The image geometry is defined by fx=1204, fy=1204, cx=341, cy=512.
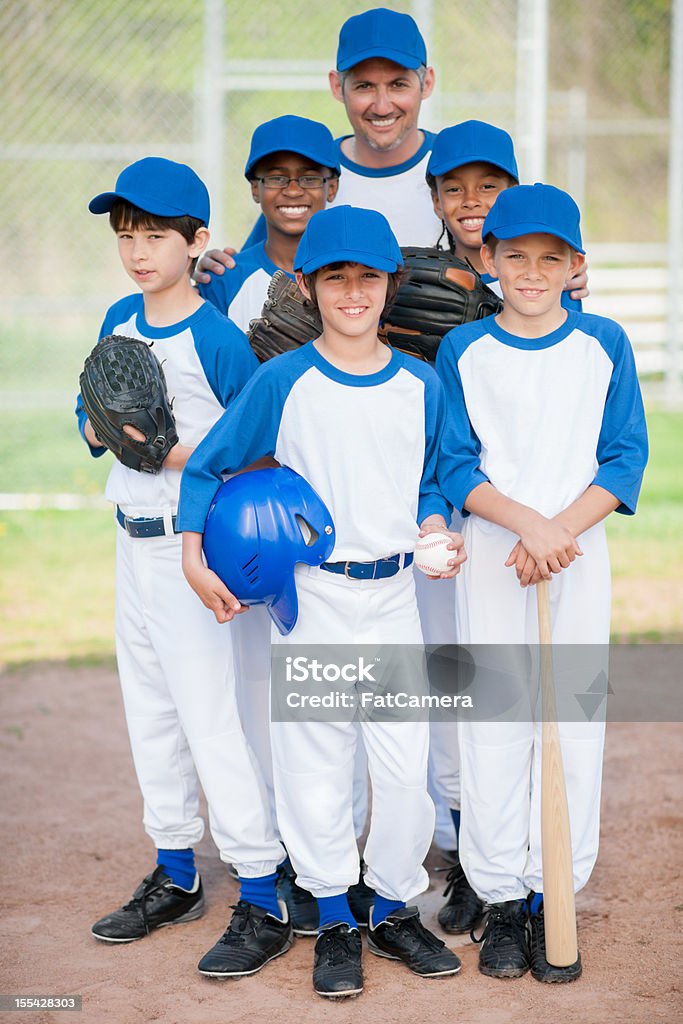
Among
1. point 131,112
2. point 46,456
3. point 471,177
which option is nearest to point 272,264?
point 471,177

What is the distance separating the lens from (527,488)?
292 centimetres

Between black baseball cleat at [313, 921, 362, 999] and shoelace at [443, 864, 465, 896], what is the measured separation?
427 mm

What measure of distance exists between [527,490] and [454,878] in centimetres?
115

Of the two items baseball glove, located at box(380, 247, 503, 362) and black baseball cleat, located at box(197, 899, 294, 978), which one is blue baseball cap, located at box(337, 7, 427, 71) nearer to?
baseball glove, located at box(380, 247, 503, 362)

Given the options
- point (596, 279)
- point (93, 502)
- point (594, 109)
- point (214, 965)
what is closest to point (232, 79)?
point (93, 502)

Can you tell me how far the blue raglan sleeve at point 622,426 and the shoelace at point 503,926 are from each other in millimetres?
1052

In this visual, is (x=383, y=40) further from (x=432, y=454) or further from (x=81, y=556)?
(x=81, y=556)

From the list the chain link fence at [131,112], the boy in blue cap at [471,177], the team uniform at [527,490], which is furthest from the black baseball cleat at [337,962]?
the chain link fence at [131,112]

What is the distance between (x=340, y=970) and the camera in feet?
9.36

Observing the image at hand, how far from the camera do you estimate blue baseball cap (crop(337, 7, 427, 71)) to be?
3.43 metres

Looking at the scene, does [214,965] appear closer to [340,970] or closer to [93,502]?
[340,970]

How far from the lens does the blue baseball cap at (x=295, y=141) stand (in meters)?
3.21

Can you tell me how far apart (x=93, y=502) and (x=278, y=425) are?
19.1 feet
